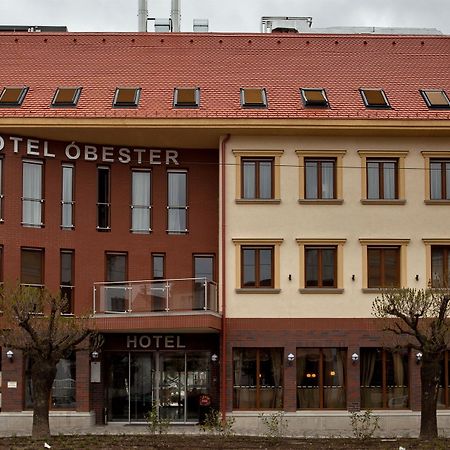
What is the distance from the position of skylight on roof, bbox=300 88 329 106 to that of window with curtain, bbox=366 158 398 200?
238 cm

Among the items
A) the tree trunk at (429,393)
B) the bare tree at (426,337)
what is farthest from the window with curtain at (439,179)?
the tree trunk at (429,393)

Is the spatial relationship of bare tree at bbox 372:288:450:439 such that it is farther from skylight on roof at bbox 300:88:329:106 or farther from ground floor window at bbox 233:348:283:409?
skylight on roof at bbox 300:88:329:106

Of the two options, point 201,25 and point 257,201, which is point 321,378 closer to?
point 257,201

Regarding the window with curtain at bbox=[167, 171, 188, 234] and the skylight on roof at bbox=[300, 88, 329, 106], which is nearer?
the skylight on roof at bbox=[300, 88, 329, 106]

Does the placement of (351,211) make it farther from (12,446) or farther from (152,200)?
(12,446)

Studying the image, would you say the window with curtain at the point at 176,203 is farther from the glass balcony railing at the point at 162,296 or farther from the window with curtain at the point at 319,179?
the window with curtain at the point at 319,179

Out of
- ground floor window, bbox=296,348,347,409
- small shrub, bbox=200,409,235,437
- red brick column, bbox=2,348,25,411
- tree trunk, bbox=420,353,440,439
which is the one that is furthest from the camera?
ground floor window, bbox=296,348,347,409

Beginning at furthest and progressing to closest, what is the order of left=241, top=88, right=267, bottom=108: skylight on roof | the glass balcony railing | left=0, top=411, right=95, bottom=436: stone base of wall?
left=241, top=88, right=267, bottom=108: skylight on roof → left=0, top=411, right=95, bottom=436: stone base of wall → the glass balcony railing

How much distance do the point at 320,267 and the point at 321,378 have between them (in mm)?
3350

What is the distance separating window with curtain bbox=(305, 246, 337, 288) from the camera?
116ft

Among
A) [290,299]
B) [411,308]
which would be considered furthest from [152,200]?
[411,308]

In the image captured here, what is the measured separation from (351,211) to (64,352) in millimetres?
10341

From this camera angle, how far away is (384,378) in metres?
35.3

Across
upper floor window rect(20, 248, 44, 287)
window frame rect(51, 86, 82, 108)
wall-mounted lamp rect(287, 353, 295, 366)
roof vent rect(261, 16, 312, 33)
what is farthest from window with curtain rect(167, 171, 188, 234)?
roof vent rect(261, 16, 312, 33)
